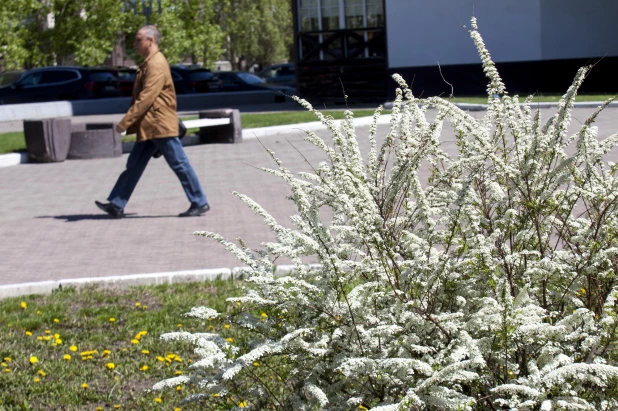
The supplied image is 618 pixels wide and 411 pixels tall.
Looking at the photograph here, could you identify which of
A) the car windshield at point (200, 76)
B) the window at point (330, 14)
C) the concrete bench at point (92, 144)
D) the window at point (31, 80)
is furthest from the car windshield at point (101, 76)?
the concrete bench at point (92, 144)

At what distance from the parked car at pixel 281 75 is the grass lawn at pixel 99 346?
3783 cm

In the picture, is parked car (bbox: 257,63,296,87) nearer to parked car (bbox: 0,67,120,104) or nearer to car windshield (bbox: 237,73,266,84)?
car windshield (bbox: 237,73,266,84)

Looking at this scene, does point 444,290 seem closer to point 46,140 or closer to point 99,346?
point 99,346

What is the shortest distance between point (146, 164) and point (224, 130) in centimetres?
888

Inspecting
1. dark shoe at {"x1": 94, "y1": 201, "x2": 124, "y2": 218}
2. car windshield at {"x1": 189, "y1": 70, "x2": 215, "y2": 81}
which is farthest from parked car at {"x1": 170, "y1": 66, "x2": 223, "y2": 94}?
dark shoe at {"x1": 94, "y1": 201, "x2": 124, "y2": 218}

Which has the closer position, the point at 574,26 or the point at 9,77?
the point at 574,26

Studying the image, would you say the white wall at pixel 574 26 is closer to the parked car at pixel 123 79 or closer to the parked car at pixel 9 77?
the parked car at pixel 123 79

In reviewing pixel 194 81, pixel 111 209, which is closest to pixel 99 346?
pixel 111 209

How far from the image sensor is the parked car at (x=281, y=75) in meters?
44.7

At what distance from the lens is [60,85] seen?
32.2m

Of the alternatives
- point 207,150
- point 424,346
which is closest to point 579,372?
point 424,346

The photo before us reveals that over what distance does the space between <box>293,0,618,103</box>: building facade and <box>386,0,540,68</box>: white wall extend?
3cm

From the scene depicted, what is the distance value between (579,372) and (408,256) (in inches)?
29.1

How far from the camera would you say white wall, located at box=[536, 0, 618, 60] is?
2817 centimetres
